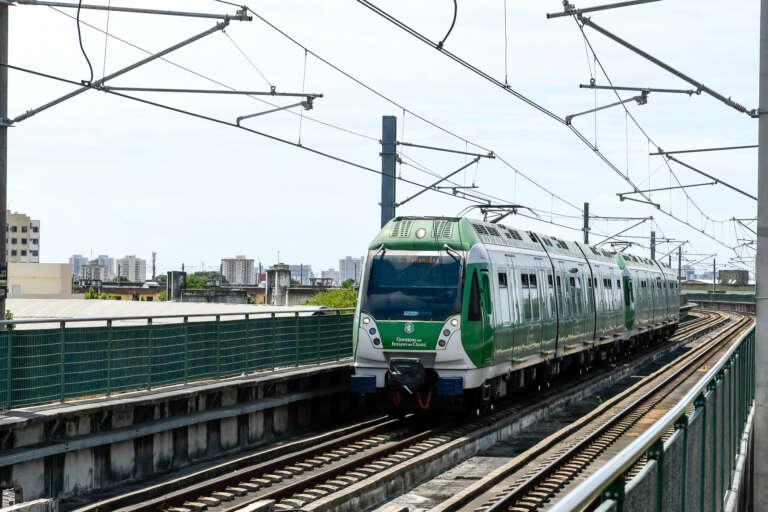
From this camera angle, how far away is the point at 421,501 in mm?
12984

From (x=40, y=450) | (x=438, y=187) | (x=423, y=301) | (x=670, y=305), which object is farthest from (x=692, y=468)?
(x=670, y=305)

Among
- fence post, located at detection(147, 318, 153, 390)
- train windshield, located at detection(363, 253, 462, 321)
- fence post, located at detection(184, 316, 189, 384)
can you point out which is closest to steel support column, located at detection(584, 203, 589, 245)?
train windshield, located at detection(363, 253, 462, 321)

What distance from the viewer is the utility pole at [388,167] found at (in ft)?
74.5

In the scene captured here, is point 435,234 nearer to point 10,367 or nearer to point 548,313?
point 548,313

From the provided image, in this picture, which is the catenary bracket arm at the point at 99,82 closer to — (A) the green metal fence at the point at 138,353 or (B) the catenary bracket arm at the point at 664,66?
(A) the green metal fence at the point at 138,353

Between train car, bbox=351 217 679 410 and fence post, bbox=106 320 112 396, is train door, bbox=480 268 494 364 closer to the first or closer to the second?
train car, bbox=351 217 679 410

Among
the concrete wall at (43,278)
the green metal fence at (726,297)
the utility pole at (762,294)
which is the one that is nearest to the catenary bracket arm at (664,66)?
the utility pole at (762,294)

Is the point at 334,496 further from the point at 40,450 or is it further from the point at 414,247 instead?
the point at 414,247

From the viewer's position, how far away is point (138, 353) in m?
14.8

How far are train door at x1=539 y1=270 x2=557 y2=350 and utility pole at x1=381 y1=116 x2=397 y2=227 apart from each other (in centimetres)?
370

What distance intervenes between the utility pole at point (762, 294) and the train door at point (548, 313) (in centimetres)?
1034

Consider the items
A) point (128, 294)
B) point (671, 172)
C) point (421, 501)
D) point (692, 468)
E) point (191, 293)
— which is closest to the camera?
point (692, 468)

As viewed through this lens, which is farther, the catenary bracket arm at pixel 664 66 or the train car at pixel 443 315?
the train car at pixel 443 315

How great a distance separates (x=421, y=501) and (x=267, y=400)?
5.03 metres
